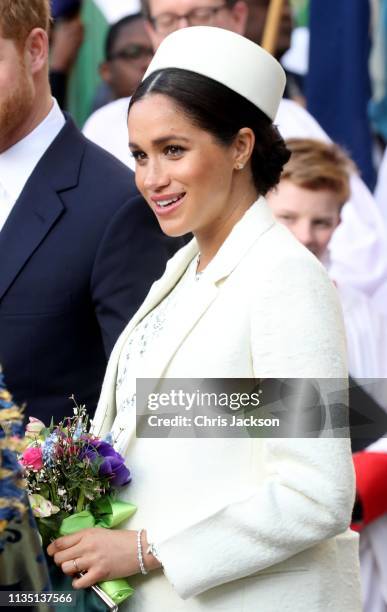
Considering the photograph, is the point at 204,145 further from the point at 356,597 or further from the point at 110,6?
the point at 110,6

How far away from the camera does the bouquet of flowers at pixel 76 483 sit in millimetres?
2770

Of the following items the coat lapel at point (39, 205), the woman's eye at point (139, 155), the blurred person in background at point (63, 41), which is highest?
the blurred person in background at point (63, 41)

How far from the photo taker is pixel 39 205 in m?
3.56

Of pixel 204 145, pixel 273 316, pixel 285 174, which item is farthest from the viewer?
pixel 285 174

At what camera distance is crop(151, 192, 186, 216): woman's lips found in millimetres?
2893

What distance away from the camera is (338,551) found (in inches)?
110

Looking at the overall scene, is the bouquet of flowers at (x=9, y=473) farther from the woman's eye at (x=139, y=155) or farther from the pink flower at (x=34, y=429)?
the woman's eye at (x=139, y=155)

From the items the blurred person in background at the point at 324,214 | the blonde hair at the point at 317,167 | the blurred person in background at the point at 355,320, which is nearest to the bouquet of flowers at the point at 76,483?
the blurred person in background at the point at 355,320

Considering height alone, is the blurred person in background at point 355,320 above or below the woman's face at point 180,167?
below

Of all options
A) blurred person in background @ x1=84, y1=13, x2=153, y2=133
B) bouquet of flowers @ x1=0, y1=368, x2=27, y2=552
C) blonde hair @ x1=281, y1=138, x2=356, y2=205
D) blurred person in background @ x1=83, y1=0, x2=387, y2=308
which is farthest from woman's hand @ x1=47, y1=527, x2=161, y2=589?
blurred person in background @ x1=84, y1=13, x2=153, y2=133

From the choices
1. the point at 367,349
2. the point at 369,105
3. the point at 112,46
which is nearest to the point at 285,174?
the point at 367,349

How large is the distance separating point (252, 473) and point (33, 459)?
41cm

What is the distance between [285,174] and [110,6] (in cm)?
155

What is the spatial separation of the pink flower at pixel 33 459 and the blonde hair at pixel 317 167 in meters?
2.20
